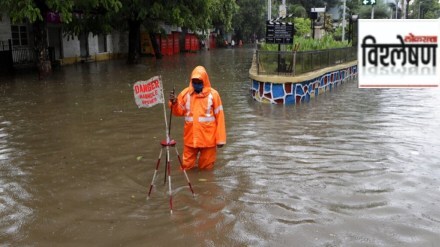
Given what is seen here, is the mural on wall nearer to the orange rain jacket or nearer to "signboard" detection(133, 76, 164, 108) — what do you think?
the orange rain jacket

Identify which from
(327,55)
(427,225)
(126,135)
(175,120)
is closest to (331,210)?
(427,225)

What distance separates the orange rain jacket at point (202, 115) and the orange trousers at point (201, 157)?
0.15 meters

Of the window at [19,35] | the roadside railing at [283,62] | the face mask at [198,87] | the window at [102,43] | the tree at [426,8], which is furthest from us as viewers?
the tree at [426,8]

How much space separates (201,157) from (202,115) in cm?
66

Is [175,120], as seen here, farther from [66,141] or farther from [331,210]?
[331,210]

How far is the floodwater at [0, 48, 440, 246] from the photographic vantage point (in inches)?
183

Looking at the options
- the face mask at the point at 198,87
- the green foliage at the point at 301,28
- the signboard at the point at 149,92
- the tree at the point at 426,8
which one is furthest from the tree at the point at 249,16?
the signboard at the point at 149,92

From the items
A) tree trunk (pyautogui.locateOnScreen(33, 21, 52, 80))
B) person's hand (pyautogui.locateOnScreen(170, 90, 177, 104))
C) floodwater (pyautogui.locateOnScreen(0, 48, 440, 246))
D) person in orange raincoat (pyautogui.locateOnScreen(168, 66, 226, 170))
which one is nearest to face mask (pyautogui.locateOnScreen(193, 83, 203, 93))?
person in orange raincoat (pyautogui.locateOnScreen(168, 66, 226, 170))

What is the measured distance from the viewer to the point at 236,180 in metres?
6.23

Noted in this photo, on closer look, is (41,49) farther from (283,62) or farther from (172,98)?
(172,98)

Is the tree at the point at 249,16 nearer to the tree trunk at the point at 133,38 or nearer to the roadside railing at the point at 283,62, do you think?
the tree trunk at the point at 133,38

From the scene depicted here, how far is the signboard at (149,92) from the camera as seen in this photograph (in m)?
5.45

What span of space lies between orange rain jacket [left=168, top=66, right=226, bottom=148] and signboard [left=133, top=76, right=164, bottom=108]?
0.69 m

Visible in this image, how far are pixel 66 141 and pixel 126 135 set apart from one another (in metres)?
1.06
